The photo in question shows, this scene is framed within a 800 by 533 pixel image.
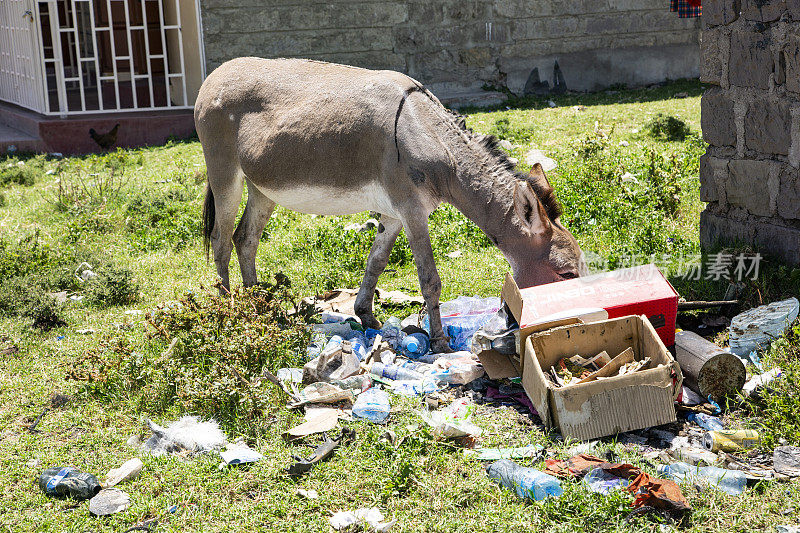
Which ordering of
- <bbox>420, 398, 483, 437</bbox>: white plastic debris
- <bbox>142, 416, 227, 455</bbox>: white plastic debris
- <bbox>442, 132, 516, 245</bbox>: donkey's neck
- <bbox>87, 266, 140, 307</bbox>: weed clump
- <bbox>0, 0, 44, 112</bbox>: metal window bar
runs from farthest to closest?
<bbox>0, 0, 44, 112</bbox>: metal window bar < <bbox>87, 266, 140, 307</bbox>: weed clump < <bbox>442, 132, 516, 245</bbox>: donkey's neck < <bbox>142, 416, 227, 455</bbox>: white plastic debris < <bbox>420, 398, 483, 437</bbox>: white plastic debris

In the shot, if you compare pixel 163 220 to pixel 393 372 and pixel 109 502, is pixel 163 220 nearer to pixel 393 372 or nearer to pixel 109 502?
pixel 393 372

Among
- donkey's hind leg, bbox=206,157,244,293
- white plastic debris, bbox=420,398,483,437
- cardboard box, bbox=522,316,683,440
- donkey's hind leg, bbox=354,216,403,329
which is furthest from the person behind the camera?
donkey's hind leg, bbox=206,157,244,293

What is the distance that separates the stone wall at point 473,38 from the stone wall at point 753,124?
8.20m

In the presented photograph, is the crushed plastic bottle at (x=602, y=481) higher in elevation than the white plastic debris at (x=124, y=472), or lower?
higher

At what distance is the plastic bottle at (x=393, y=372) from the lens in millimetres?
4750

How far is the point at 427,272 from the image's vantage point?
5133 mm

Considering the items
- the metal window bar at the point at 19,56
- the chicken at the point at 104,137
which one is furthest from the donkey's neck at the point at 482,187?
the metal window bar at the point at 19,56

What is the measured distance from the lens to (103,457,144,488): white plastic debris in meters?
3.78

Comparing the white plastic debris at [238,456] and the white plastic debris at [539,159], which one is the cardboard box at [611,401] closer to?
the white plastic debris at [238,456]

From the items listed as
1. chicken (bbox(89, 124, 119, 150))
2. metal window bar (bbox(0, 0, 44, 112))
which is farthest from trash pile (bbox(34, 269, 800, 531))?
metal window bar (bbox(0, 0, 44, 112))

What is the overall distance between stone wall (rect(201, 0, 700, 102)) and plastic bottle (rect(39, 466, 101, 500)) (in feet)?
32.5

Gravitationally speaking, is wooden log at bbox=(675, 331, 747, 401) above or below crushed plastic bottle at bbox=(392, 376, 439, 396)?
above

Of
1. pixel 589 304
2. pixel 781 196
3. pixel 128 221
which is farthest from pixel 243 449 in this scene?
pixel 128 221

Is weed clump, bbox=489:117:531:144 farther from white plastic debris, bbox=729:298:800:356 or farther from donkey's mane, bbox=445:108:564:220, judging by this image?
white plastic debris, bbox=729:298:800:356
